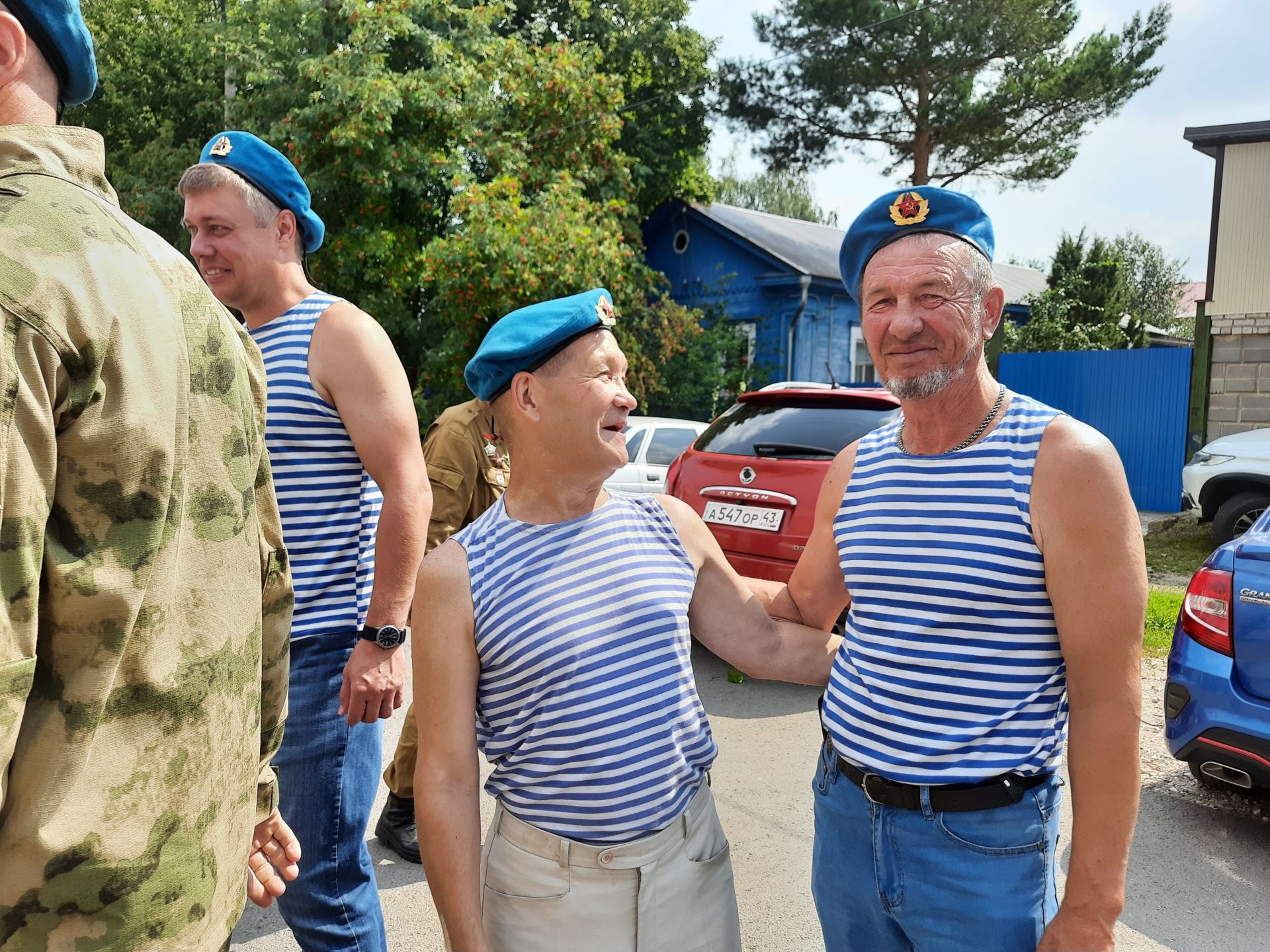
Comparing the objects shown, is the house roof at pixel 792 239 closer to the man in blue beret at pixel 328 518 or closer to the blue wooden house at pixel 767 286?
the blue wooden house at pixel 767 286

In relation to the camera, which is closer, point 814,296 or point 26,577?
point 26,577

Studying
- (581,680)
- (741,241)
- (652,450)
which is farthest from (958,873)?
(741,241)

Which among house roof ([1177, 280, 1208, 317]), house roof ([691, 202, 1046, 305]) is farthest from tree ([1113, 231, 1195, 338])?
house roof ([691, 202, 1046, 305])

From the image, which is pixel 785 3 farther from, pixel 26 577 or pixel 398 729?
pixel 26 577

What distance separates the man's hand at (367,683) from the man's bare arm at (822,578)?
3.00ft

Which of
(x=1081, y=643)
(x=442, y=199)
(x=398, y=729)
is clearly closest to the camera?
(x=1081, y=643)

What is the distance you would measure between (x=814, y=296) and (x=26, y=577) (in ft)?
56.3

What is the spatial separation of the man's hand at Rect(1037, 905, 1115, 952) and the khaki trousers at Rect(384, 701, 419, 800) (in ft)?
8.46

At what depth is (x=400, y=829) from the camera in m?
3.67

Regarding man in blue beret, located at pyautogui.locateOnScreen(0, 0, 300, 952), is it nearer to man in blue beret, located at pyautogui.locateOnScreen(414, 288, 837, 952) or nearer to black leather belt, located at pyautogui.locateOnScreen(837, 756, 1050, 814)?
man in blue beret, located at pyautogui.locateOnScreen(414, 288, 837, 952)

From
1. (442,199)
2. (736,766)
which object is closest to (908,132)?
(442,199)

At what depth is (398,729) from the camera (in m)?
4.91

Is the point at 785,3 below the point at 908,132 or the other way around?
the other way around

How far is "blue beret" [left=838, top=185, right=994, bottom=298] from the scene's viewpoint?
1.82 metres
